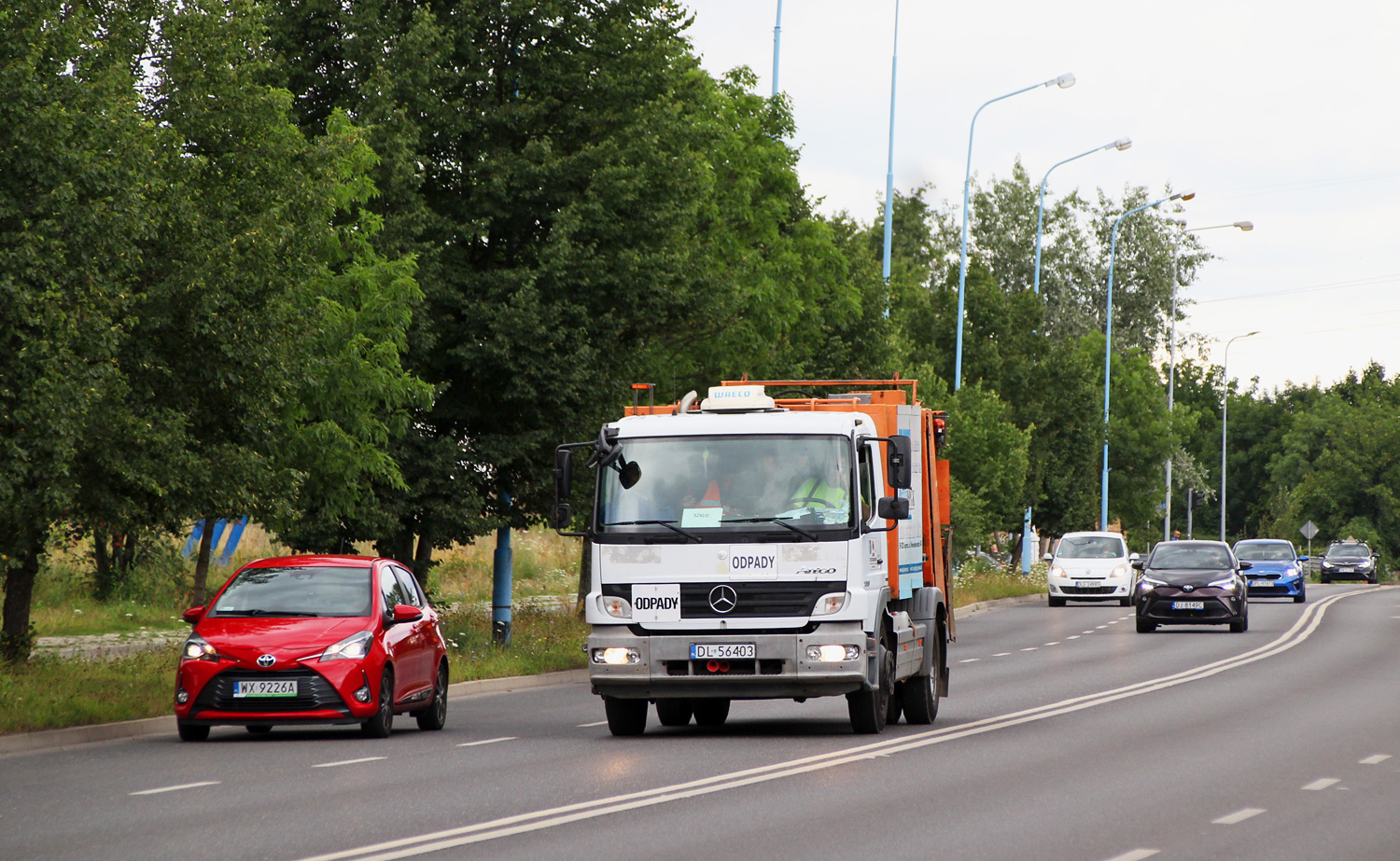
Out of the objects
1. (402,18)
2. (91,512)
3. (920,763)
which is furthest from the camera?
(402,18)

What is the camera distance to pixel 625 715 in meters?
16.4

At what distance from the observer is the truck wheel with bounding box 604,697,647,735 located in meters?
16.2

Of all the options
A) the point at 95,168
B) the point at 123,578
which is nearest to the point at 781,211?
the point at 123,578

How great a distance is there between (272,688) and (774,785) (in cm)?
510

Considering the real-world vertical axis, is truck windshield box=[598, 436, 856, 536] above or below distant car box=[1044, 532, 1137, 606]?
above

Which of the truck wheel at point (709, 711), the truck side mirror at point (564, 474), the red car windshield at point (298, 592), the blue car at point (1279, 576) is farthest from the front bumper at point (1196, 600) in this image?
the truck side mirror at point (564, 474)

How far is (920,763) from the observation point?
44.9 ft

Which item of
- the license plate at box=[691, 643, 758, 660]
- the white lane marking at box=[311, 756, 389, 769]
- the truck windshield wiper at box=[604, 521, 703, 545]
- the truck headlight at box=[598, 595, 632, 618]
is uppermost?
the truck windshield wiper at box=[604, 521, 703, 545]

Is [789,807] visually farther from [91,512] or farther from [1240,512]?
[1240,512]

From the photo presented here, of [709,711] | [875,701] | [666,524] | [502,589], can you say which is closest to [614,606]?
[666,524]

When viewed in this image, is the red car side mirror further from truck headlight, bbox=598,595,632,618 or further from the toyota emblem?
the toyota emblem

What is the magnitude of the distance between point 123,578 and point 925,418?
828 inches

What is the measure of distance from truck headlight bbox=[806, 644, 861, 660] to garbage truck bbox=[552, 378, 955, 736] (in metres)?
0.01

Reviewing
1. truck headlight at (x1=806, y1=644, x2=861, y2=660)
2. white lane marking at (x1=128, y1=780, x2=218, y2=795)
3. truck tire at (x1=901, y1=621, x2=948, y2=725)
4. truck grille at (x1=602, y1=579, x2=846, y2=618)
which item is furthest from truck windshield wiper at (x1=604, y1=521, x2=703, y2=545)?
white lane marking at (x1=128, y1=780, x2=218, y2=795)
